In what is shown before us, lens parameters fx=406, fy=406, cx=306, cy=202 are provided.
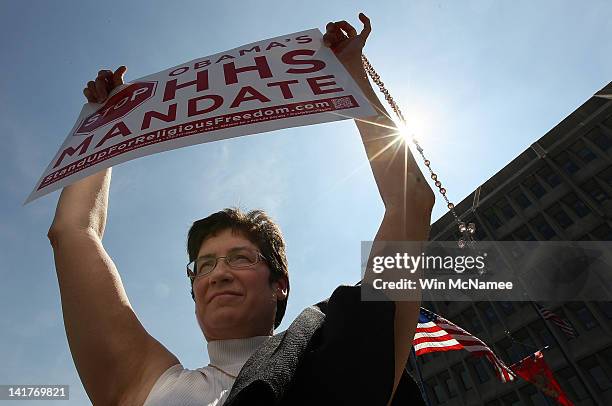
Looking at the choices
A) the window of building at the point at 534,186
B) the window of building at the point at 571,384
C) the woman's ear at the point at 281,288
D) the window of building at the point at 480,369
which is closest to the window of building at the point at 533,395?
the window of building at the point at 571,384

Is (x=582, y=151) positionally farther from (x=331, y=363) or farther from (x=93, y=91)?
(x=331, y=363)

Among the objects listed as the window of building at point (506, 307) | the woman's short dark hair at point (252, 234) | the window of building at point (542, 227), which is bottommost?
the woman's short dark hair at point (252, 234)

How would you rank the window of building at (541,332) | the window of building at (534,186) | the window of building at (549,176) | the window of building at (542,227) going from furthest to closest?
the window of building at (534,186) → the window of building at (549,176) → the window of building at (542,227) → the window of building at (541,332)

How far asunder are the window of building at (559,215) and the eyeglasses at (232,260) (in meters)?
33.0

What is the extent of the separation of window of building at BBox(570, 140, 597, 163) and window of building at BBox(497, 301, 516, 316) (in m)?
11.8

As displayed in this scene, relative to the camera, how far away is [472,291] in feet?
102

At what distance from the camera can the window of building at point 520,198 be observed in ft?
107

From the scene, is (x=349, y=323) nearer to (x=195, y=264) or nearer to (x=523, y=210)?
(x=195, y=264)

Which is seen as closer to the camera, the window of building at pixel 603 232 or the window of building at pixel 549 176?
the window of building at pixel 603 232

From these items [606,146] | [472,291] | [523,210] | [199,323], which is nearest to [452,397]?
[472,291]

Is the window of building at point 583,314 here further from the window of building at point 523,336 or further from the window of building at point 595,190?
the window of building at point 595,190

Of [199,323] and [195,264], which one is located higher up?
[195,264]

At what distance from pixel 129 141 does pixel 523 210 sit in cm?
3530

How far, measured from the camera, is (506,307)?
3092cm
